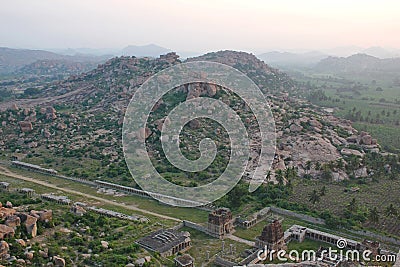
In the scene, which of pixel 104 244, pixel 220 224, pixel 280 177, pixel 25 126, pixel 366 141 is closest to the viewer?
pixel 104 244

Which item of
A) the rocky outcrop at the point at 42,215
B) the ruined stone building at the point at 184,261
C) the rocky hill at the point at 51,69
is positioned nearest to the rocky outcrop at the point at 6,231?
the rocky outcrop at the point at 42,215

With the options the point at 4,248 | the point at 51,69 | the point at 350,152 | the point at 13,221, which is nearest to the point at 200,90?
the point at 350,152

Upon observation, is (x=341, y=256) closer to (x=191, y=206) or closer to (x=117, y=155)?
(x=191, y=206)

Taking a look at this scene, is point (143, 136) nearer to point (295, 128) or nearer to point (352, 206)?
point (295, 128)

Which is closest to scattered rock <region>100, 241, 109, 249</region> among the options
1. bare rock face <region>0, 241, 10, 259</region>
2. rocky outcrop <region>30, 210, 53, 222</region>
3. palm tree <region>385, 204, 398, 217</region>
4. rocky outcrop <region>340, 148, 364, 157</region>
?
rocky outcrop <region>30, 210, 53, 222</region>

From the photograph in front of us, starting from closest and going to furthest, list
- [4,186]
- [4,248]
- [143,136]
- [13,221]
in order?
[4,248] < [13,221] < [4,186] < [143,136]

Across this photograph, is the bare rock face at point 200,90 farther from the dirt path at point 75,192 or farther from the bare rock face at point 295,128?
the dirt path at point 75,192

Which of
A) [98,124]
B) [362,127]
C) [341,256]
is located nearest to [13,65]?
[98,124]
